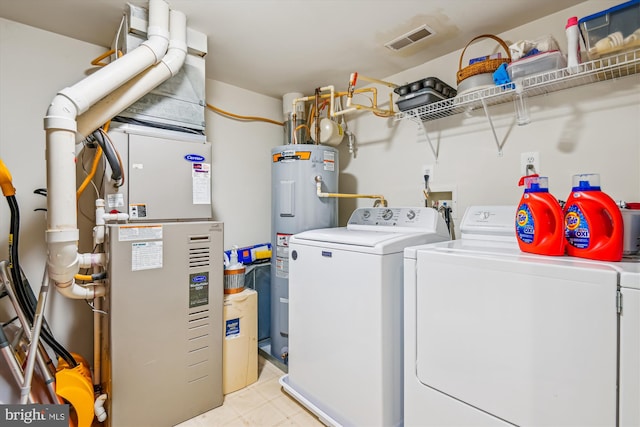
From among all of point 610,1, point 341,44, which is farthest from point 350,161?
point 610,1

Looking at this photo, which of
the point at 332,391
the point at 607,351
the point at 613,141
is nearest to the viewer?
the point at 607,351

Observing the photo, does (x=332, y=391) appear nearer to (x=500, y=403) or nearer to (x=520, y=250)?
(x=500, y=403)

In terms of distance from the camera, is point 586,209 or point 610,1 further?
point 610,1

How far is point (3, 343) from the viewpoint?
1.26 m

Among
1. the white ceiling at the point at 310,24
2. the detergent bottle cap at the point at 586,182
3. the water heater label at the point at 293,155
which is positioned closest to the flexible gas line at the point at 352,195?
the water heater label at the point at 293,155

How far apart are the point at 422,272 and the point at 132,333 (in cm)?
145

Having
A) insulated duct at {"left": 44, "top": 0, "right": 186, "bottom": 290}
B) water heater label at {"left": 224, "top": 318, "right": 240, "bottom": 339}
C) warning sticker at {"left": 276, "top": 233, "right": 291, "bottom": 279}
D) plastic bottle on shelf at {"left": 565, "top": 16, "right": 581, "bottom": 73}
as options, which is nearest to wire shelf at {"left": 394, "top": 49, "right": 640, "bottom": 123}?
plastic bottle on shelf at {"left": 565, "top": 16, "right": 581, "bottom": 73}

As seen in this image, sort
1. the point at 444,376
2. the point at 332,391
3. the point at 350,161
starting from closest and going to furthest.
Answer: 1. the point at 444,376
2. the point at 332,391
3. the point at 350,161

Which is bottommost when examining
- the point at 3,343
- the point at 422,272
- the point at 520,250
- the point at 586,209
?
the point at 3,343

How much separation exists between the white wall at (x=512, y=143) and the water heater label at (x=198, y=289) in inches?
56.7

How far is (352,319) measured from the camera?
1544 mm

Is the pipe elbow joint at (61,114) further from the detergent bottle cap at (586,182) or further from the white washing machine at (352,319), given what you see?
the detergent bottle cap at (586,182)

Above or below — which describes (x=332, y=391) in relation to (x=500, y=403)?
below

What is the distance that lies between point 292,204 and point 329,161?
1.42ft
